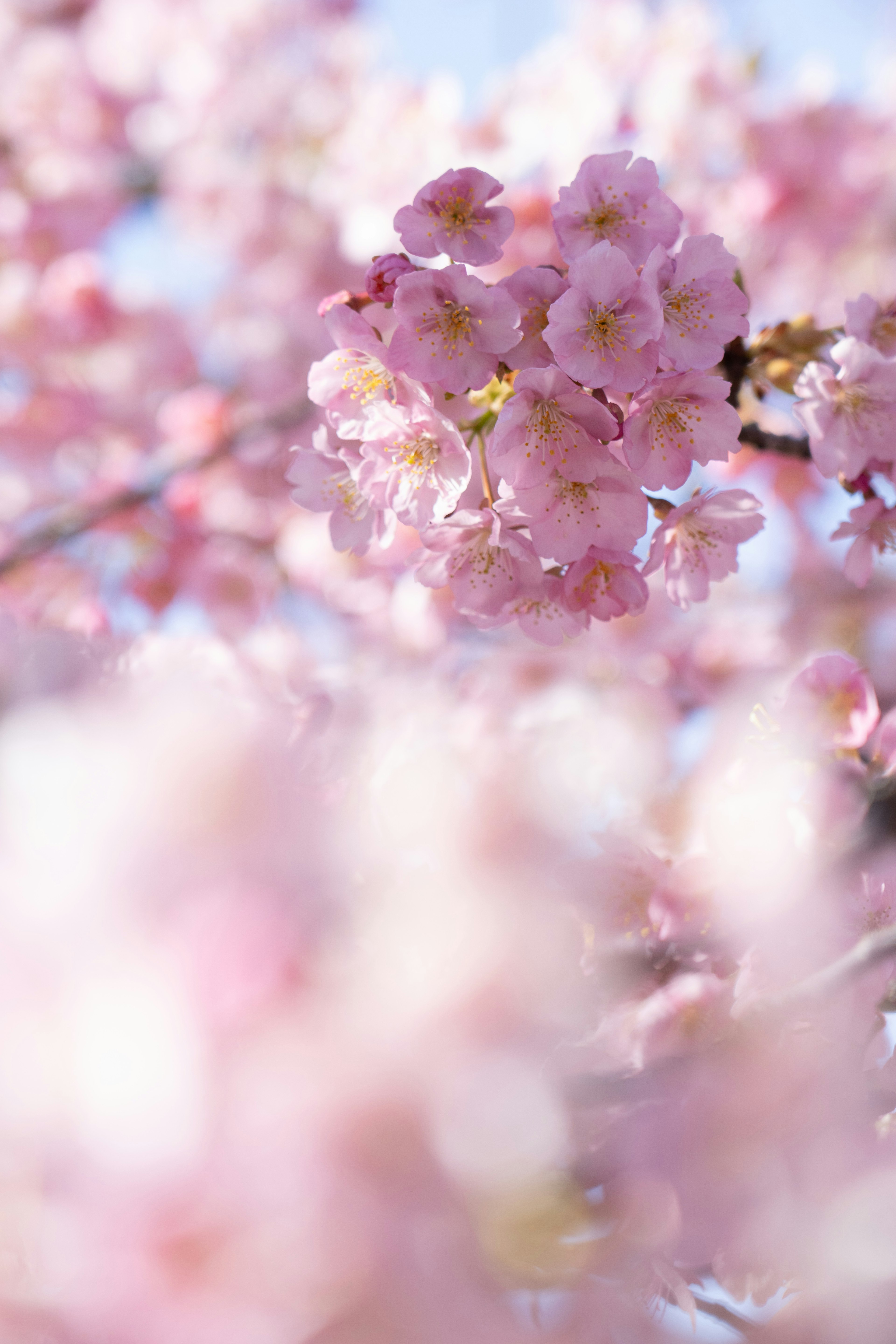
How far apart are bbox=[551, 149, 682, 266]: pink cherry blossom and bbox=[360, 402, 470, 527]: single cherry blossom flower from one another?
23 centimetres

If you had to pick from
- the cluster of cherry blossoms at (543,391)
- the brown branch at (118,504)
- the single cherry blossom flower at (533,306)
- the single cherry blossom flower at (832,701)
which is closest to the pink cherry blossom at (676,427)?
the cluster of cherry blossoms at (543,391)

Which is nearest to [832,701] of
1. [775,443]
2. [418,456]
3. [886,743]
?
[886,743]

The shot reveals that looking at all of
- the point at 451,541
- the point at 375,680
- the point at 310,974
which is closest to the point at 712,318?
the point at 451,541

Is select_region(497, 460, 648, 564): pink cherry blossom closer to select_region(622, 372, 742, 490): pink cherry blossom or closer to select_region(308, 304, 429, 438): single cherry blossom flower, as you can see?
select_region(622, 372, 742, 490): pink cherry blossom

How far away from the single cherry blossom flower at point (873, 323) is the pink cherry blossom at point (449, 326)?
1.31 ft

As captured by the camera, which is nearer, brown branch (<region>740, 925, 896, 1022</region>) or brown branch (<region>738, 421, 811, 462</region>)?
brown branch (<region>740, 925, 896, 1022</region>)

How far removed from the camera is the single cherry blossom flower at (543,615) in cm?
97

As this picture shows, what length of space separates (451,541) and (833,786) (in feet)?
1.91

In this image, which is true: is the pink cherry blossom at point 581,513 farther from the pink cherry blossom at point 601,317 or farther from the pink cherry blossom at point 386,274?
the pink cherry blossom at point 386,274

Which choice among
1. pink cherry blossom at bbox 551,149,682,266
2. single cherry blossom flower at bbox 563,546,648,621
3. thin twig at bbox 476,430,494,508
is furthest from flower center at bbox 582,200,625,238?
single cherry blossom flower at bbox 563,546,648,621

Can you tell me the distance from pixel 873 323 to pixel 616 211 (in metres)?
0.34

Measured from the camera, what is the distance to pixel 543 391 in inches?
32.9

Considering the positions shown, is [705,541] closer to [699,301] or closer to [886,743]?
[699,301]

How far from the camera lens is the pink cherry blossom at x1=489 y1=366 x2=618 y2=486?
2.73 ft
